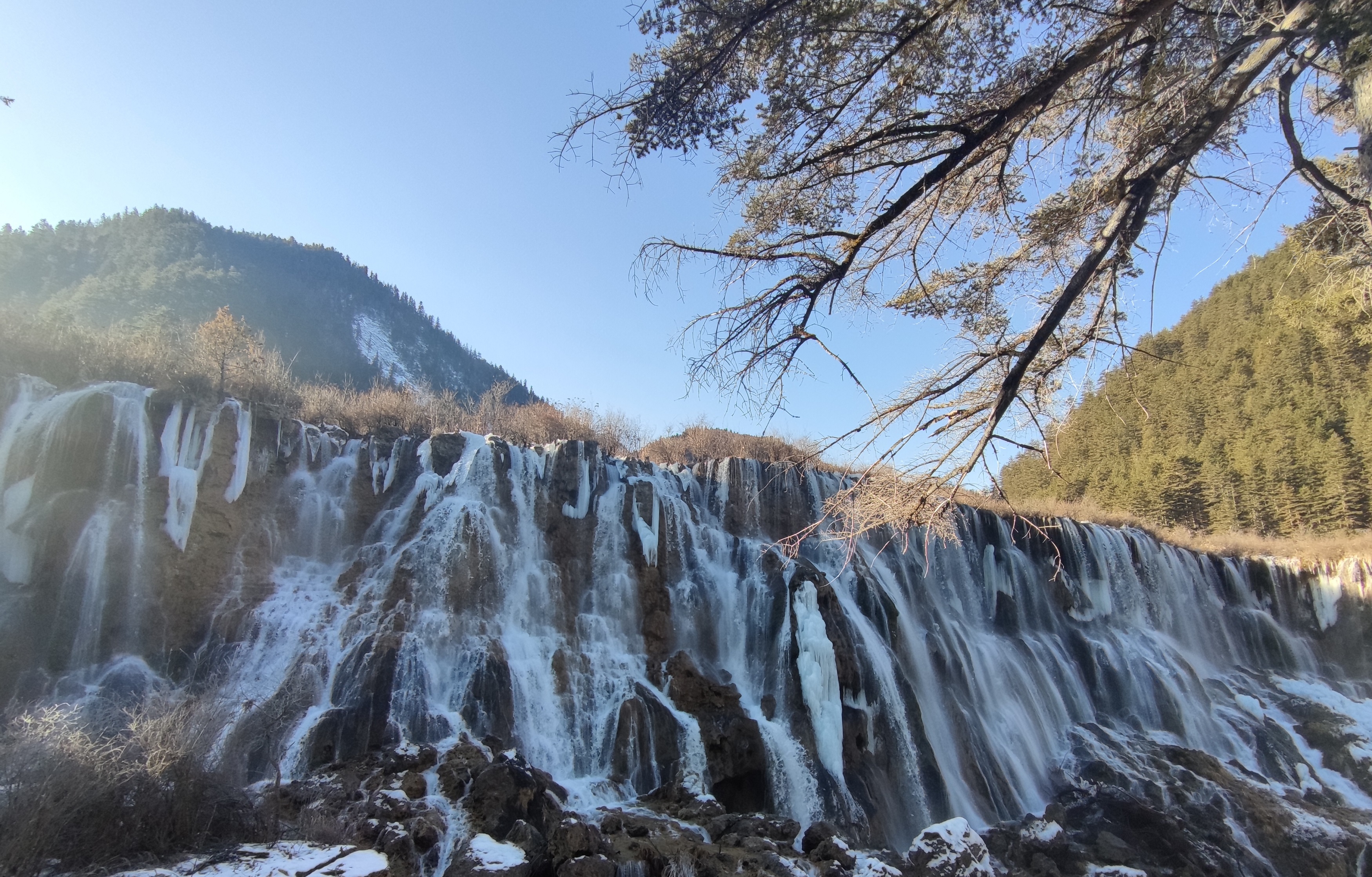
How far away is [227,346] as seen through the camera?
1927 cm

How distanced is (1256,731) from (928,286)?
21358mm

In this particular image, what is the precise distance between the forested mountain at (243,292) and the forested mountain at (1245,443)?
175ft

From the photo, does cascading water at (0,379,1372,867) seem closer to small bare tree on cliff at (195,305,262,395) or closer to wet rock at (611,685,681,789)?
wet rock at (611,685,681,789)

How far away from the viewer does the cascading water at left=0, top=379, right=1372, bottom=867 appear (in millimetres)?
11375

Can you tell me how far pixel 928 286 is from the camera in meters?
4.81

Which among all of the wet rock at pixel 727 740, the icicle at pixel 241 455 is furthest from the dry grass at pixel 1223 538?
the icicle at pixel 241 455

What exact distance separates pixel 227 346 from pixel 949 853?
2164 cm

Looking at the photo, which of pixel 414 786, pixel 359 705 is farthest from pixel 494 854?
pixel 359 705

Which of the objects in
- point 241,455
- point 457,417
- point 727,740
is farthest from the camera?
point 457,417

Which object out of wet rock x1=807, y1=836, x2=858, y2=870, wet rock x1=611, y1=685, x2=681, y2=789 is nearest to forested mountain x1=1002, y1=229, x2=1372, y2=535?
wet rock x1=611, y1=685, x2=681, y2=789

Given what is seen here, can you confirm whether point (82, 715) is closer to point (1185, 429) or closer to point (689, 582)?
point (689, 582)

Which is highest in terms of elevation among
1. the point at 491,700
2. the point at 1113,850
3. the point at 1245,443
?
the point at 1245,443

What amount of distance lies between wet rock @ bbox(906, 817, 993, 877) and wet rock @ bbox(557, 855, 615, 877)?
3.60m

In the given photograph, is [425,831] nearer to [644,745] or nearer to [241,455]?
[644,745]
